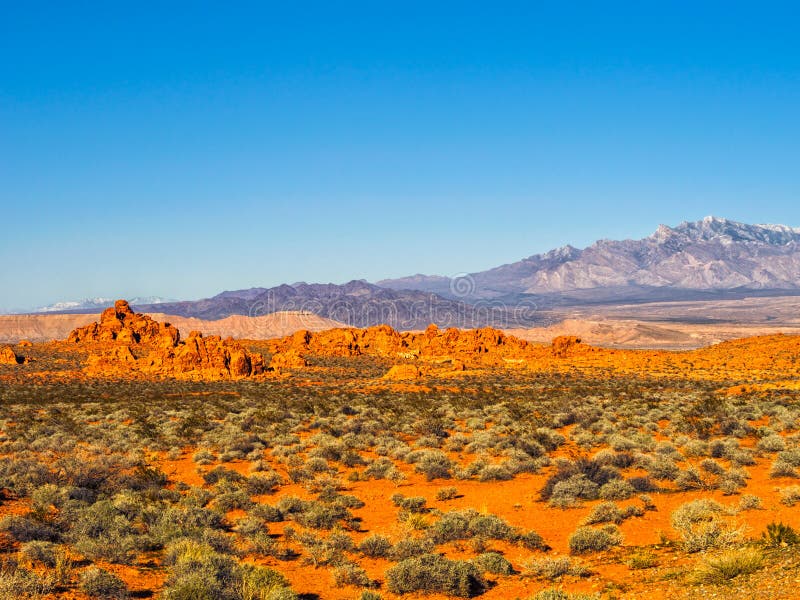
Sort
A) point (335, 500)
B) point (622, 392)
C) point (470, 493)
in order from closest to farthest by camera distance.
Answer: point (335, 500), point (470, 493), point (622, 392)

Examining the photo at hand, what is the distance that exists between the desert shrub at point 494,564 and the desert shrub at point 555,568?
1.05 feet

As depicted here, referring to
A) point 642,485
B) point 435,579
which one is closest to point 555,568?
point 435,579

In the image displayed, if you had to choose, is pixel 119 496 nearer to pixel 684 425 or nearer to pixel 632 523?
pixel 632 523

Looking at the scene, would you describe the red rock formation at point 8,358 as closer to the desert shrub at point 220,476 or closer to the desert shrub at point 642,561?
the desert shrub at point 220,476

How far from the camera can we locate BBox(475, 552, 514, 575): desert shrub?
10344 millimetres

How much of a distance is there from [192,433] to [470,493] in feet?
39.2

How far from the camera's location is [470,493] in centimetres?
1586

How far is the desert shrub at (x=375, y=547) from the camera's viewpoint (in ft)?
37.0

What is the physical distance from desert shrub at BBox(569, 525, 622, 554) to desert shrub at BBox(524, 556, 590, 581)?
2.87 ft

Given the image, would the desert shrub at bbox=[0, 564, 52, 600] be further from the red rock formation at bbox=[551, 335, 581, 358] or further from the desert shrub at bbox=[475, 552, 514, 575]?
the red rock formation at bbox=[551, 335, 581, 358]

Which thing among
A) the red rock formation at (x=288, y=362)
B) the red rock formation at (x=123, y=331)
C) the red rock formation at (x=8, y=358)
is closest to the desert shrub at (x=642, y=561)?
the red rock formation at (x=288, y=362)

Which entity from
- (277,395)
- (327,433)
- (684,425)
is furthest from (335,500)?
(277,395)

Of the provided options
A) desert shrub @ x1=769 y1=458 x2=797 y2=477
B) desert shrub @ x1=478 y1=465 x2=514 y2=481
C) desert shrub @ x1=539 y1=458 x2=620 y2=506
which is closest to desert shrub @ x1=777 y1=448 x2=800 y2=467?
desert shrub @ x1=769 y1=458 x2=797 y2=477

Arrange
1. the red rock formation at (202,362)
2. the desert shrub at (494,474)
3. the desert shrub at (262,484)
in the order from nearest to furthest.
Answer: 1. the desert shrub at (262,484)
2. the desert shrub at (494,474)
3. the red rock formation at (202,362)
